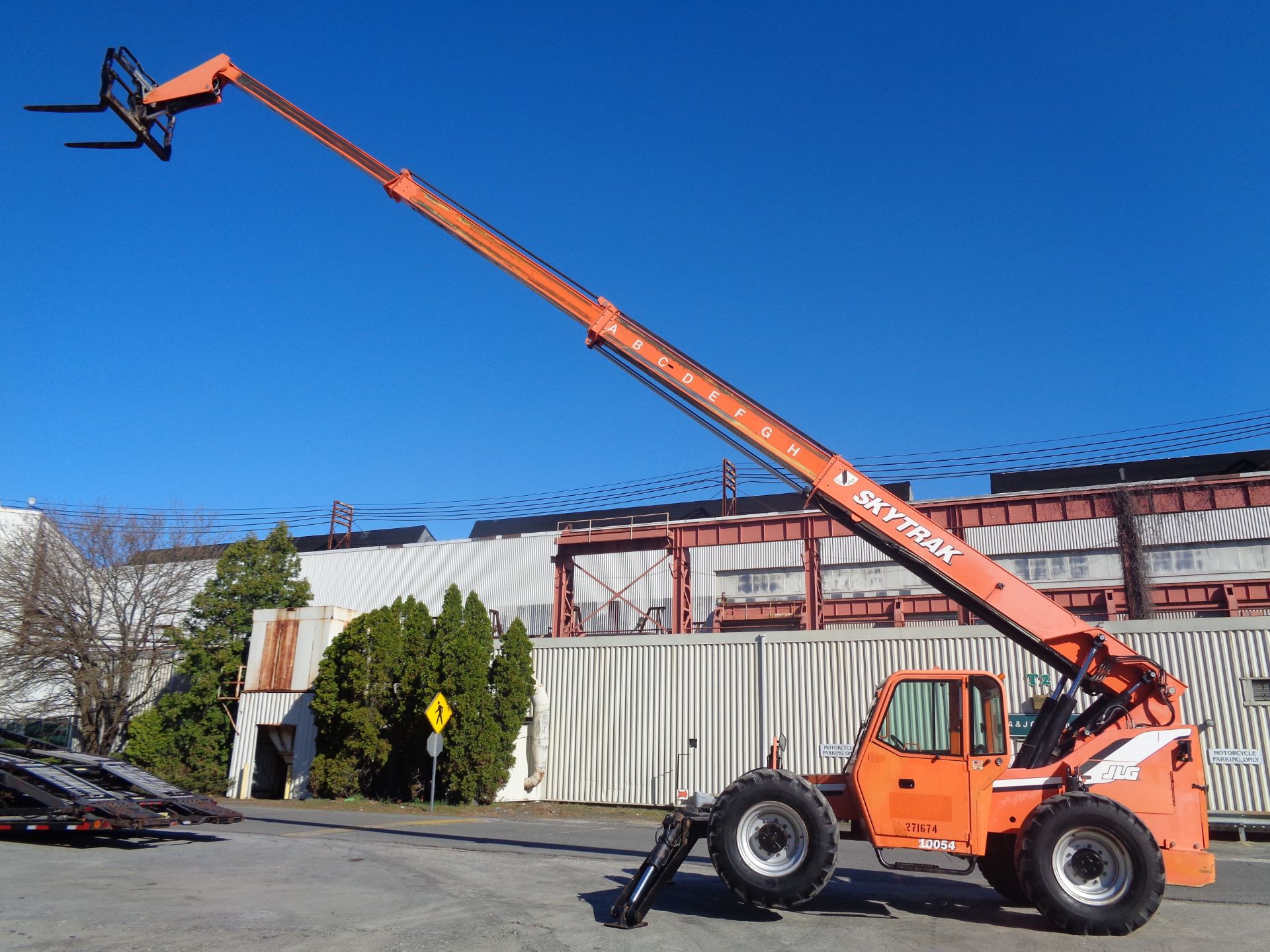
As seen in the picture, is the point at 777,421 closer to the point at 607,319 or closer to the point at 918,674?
Answer: the point at 607,319

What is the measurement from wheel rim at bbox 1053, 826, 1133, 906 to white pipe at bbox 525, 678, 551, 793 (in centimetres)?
1968

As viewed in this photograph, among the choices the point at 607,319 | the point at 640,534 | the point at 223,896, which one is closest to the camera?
the point at 223,896

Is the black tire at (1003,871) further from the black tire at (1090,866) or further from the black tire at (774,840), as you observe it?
the black tire at (774,840)

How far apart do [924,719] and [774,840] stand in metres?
1.90

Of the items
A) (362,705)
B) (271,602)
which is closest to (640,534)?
(362,705)

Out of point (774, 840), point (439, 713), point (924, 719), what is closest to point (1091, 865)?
point (924, 719)

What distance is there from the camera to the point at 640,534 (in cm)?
3259

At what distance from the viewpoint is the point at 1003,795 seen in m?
8.71

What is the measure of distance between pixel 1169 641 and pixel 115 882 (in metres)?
21.5

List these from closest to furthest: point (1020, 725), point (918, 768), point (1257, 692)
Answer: point (918, 768) → point (1020, 725) → point (1257, 692)

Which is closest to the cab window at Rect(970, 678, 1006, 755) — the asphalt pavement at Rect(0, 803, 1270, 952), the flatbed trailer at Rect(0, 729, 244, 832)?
the asphalt pavement at Rect(0, 803, 1270, 952)

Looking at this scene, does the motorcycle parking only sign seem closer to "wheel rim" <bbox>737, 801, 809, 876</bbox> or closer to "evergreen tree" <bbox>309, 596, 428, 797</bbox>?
"wheel rim" <bbox>737, 801, 809, 876</bbox>

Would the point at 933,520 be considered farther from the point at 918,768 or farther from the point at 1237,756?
the point at 918,768

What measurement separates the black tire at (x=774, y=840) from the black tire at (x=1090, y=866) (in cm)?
180
